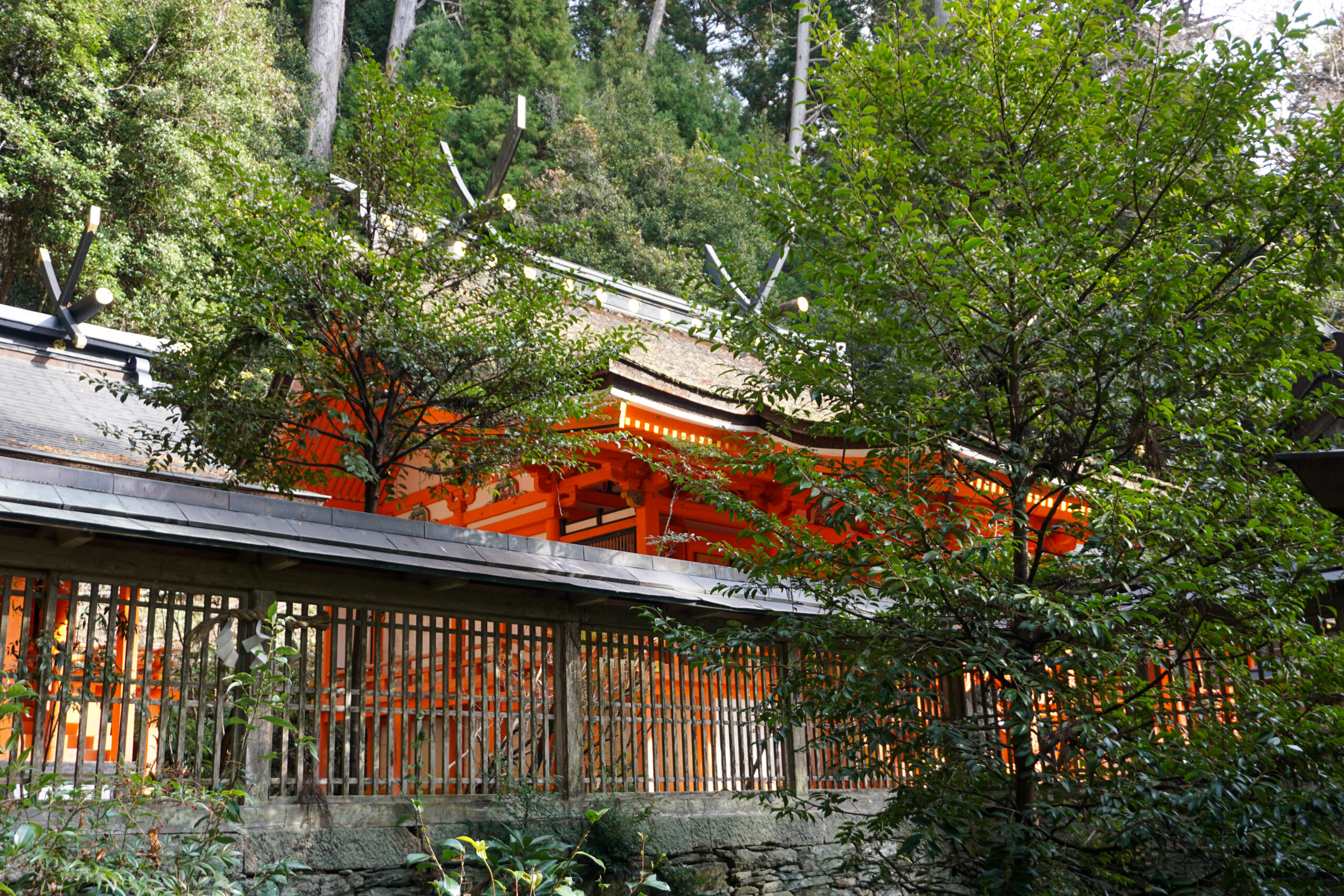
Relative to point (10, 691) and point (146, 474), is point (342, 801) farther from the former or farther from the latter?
point (146, 474)

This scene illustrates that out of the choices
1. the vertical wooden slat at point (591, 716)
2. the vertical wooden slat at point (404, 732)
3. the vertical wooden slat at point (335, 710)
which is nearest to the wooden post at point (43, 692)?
the vertical wooden slat at point (335, 710)

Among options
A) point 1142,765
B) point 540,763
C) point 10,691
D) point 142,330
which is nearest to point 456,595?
point 540,763

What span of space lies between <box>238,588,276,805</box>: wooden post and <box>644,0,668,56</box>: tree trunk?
32958 millimetres

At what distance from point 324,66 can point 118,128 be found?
35.7ft

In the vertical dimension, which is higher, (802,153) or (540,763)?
(802,153)

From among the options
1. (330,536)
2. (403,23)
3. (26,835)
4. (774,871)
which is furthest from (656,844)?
(403,23)

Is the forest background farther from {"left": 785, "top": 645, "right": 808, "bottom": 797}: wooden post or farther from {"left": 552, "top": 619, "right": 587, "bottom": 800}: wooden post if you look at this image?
{"left": 785, "top": 645, "right": 808, "bottom": 797}: wooden post

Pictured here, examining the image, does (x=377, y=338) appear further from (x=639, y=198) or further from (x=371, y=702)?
(x=639, y=198)

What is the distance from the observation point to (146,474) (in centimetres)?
880

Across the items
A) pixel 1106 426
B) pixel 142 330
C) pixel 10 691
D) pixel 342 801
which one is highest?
pixel 142 330

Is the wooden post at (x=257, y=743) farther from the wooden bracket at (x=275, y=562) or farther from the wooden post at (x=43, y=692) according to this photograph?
the wooden post at (x=43, y=692)

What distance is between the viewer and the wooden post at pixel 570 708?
20.6 ft

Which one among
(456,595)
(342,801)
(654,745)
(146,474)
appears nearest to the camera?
(342,801)

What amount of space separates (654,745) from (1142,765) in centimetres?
317
